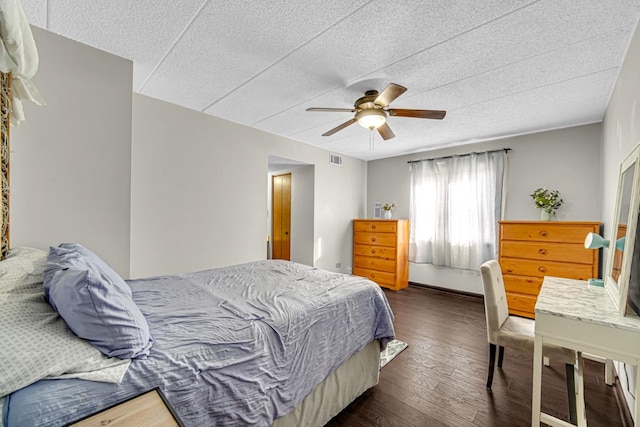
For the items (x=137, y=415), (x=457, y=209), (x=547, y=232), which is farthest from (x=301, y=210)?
(x=137, y=415)

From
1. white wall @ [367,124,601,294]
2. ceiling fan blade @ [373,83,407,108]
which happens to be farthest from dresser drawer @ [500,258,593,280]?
ceiling fan blade @ [373,83,407,108]

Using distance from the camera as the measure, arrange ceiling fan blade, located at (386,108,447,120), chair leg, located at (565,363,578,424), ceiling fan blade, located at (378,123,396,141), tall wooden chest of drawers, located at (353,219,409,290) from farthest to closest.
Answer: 1. tall wooden chest of drawers, located at (353,219,409,290)
2. ceiling fan blade, located at (378,123,396,141)
3. ceiling fan blade, located at (386,108,447,120)
4. chair leg, located at (565,363,578,424)

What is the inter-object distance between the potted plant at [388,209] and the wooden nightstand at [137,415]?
458cm

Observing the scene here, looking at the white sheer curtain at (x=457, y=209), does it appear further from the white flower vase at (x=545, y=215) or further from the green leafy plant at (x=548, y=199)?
the white flower vase at (x=545, y=215)

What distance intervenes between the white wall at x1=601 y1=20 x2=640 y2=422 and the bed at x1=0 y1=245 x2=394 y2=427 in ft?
5.62

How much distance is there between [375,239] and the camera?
4922mm

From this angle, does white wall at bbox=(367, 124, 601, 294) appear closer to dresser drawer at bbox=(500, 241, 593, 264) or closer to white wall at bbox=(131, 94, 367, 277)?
dresser drawer at bbox=(500, 241, 593, 264)

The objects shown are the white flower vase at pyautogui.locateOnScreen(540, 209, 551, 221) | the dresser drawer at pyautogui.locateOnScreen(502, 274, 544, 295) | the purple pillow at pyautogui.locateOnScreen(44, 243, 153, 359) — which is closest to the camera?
the purple pillow at pyautogui.locateOnScreen(44, 243, 153, 359)

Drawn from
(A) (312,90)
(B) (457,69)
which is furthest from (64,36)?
(B) (457,69)

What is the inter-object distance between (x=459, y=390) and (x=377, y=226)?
122 inches

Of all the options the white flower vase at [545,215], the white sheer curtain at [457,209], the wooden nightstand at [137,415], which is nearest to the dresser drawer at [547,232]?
the white flower vase at [545,215]

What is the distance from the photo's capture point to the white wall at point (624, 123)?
1697 mm

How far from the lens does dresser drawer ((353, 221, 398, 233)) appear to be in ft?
15.4

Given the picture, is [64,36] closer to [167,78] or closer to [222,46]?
[167,78]
